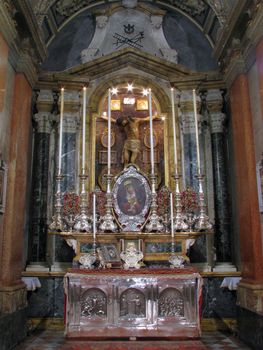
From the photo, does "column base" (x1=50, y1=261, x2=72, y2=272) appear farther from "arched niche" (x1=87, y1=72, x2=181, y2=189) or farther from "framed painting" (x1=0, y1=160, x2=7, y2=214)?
"framed painting" (x1=0, y1=160, x2=7, y2=214)

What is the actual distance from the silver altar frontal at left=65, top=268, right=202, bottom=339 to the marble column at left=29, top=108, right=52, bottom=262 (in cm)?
192

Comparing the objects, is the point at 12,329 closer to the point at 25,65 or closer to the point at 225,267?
the point at 225,267

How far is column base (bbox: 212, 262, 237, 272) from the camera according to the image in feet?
24.7

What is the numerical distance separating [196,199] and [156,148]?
169 centimetres

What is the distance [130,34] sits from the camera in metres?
9.10

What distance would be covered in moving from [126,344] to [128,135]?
155 inches

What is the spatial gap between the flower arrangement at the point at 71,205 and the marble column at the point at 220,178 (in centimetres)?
279

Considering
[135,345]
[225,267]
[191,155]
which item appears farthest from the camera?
[191,155]

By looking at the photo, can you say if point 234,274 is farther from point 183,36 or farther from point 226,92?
point 183,36

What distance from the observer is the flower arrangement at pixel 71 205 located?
6867mm

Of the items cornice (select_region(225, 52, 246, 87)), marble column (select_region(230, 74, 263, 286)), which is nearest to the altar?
marble column (select_region(230, 74, 263, 286))

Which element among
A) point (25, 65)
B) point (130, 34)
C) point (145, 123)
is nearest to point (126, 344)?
point (145, 123)

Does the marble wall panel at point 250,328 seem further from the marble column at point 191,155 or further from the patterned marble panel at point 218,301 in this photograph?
the marble column at point 191,155

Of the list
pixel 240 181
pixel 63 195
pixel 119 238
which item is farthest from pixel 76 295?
pixel 240 181
